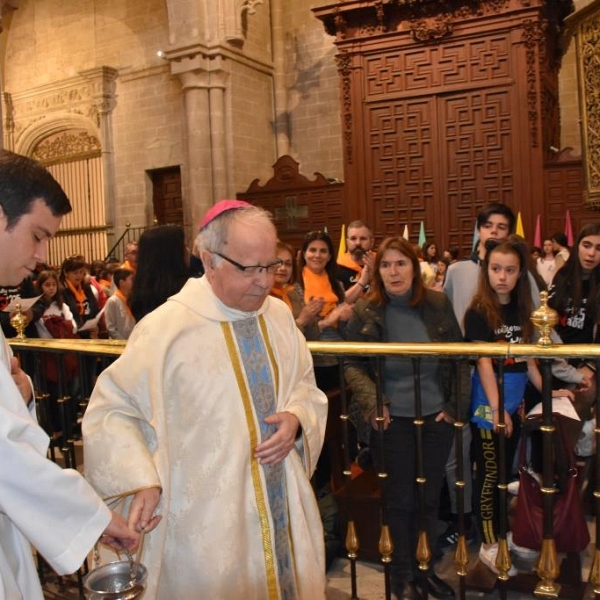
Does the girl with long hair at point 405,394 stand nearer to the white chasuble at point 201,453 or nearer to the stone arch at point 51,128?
the white chasuble at point 201,453

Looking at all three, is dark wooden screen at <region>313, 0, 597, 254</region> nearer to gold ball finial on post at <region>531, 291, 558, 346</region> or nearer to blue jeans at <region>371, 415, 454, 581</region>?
blue jeans at <region>371, 415, 454, 581</region>

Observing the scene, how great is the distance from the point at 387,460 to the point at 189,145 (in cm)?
981

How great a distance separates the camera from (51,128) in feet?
48.4

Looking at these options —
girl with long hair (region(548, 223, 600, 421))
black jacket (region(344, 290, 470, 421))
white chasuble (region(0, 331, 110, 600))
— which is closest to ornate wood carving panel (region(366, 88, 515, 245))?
girl with long hair (region(548, 223, 600, 421))

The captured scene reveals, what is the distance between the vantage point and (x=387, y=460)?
2.77m

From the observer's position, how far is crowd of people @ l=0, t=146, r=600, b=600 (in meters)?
1.53

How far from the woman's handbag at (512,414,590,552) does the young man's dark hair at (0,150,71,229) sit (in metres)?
1.95

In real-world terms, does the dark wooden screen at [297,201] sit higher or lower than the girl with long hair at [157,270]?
higher

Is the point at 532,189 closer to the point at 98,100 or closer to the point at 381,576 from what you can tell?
the point at 381,576

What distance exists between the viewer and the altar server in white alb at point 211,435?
6.14 feet

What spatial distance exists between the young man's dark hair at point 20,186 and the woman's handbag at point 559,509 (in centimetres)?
195

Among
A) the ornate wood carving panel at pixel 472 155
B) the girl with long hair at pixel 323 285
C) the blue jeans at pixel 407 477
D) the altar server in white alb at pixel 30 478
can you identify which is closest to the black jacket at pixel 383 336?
the blue jeans at pixel 407 477

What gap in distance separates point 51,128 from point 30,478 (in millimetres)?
14970

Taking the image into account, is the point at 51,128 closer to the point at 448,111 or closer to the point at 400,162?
the point at 400,162
